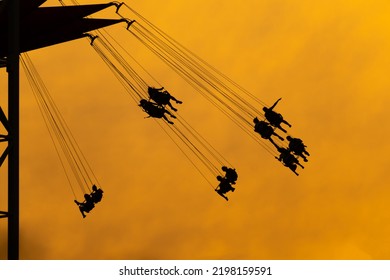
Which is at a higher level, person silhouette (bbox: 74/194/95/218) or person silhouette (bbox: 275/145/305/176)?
person silhouette (bbox: 74/194/95/218)

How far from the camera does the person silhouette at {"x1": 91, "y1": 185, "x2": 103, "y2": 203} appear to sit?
2280 centimetres

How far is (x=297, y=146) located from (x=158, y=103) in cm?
494

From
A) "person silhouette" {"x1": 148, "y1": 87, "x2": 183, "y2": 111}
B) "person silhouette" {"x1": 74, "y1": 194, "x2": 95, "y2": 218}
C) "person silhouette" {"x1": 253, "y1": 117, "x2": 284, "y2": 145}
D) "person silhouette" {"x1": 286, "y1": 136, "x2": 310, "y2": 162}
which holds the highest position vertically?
"person silhouette" {"x1": 74, "y1": 194, "x2": 95, "y2": 218}

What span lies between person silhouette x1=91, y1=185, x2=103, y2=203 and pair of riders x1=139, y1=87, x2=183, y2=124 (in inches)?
175

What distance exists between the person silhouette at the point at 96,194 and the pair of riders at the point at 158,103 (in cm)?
446

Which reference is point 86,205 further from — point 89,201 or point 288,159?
point 288,159

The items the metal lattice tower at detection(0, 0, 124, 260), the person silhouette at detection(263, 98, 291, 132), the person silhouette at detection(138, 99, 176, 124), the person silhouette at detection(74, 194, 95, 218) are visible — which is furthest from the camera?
the person silhouette at detection(74, 194, 95, 218)

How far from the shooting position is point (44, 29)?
58.6 ft

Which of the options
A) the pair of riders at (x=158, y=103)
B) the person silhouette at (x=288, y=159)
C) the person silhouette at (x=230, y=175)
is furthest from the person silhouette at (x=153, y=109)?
the person silhouette at (x=288, y=159)

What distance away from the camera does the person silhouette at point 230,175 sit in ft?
68.1

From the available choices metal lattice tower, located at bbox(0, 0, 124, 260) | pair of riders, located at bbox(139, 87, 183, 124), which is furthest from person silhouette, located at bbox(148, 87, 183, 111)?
metal lattice tower, located at bbox(0, 0, 124, 260)

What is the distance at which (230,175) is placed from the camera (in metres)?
20.8

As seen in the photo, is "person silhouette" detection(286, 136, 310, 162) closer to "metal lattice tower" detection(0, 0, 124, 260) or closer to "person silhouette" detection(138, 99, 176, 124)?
"person silhouette" detection(138, 99, 176, 124)
